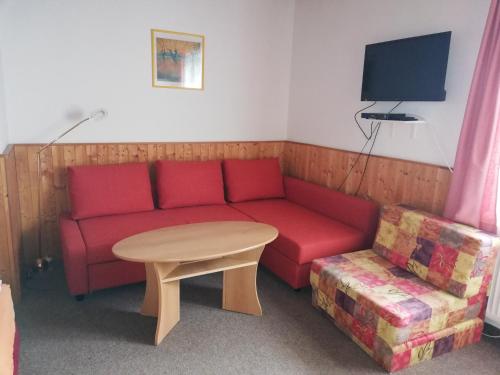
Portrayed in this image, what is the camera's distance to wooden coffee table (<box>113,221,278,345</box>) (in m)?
2.07

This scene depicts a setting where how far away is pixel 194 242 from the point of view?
224 centimetres

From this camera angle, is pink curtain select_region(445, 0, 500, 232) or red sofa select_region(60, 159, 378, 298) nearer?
pink curtain select_region(445, 0, 500, 232)

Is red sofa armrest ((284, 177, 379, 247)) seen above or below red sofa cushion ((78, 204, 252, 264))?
above

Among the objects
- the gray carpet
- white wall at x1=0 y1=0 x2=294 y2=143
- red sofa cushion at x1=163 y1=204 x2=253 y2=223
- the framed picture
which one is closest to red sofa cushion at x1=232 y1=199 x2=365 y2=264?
red sofa cushion at x1=163 y1=204 x2=253 y2=223

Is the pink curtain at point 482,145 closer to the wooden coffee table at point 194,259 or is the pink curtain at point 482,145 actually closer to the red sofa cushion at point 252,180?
the wooden coffee table at point 194,259

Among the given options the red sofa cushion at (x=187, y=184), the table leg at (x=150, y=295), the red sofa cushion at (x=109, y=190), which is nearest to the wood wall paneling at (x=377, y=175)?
the red sofa cushion at (x=187, y=184)

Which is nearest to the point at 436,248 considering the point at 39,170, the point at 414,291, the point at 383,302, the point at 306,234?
the point at 414,291

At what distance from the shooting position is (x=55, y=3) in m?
2.91

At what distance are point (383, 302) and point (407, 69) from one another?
5.31 ft

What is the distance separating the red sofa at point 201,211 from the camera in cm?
255

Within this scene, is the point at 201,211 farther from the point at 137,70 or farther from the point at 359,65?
the point at 359,65

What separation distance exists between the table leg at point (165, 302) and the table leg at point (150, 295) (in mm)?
142

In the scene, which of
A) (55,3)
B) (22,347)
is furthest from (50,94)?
(22,347)

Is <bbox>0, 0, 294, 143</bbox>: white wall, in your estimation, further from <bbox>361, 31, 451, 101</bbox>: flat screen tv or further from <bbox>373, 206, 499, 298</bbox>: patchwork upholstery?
<bbox>373, 206, 499, 298</bbox>: patchwork upholstery
